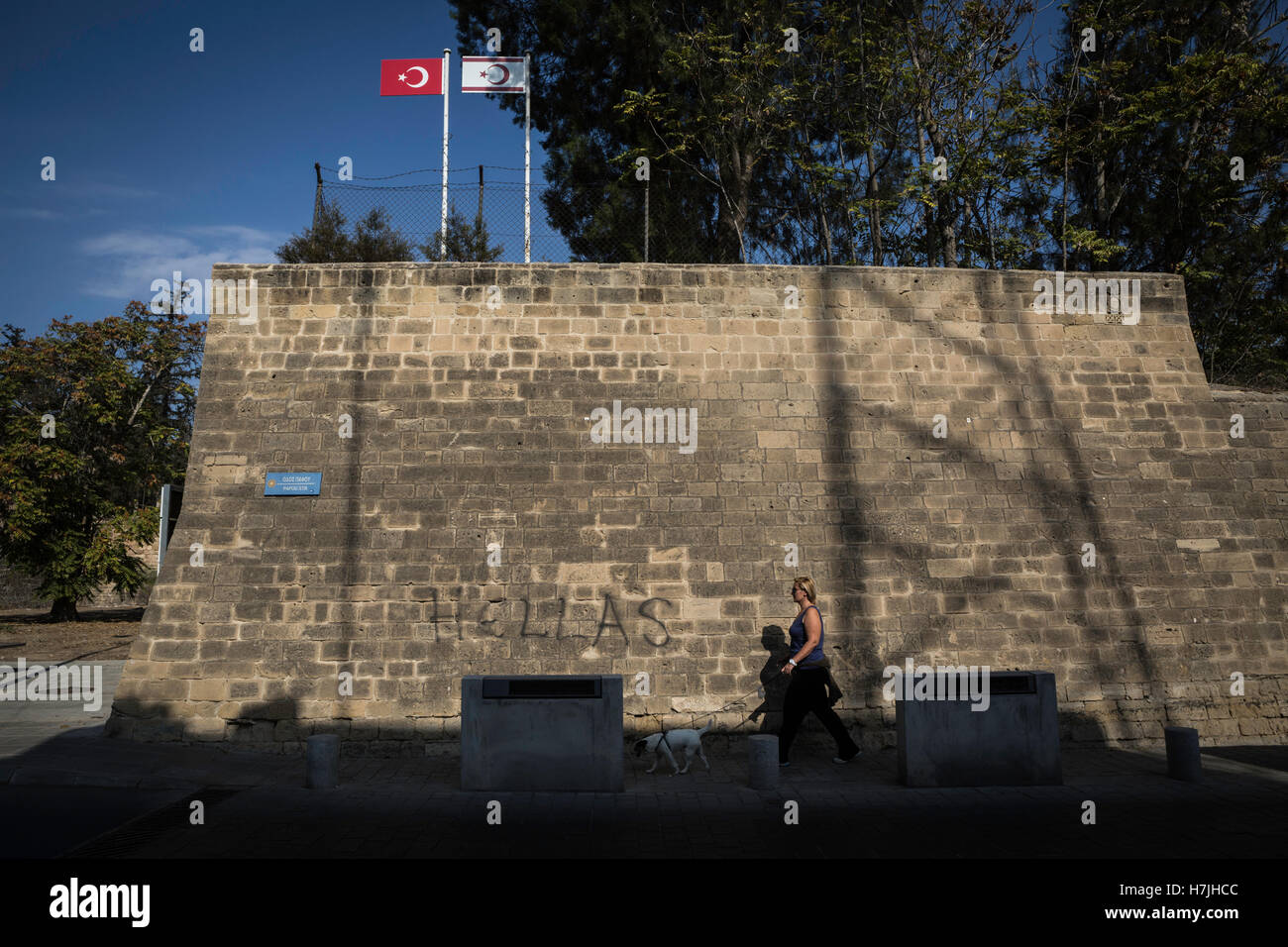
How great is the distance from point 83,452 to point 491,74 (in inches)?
658

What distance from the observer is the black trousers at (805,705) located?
771 cm

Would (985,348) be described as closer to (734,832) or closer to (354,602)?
(734,832)

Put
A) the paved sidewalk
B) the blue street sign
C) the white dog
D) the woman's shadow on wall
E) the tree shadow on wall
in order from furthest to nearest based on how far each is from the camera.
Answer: the blue street sign, the tree shadow on wall, the woman's shadow on wall, the white dog, the paved sidewalk

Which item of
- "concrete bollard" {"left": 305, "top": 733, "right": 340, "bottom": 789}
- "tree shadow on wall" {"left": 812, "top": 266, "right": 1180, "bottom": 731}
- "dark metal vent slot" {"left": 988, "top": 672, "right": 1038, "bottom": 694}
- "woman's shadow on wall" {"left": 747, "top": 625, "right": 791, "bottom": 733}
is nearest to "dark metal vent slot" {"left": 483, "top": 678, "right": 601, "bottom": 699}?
"concrete bollard" {"left": 305, "top": 733, "right": 340, "bottom": 789}

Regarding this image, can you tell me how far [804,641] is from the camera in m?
7.93

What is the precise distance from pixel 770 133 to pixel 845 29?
2850 millimetres

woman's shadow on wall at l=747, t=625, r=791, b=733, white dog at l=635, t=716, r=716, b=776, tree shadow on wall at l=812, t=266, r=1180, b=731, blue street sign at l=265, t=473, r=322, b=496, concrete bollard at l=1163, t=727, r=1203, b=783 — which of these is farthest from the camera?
blue street sign at l=265, t=473, r=322, b=496

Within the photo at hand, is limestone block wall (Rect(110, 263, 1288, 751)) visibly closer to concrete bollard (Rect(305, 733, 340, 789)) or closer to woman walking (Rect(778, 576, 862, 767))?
woman walking (Rect(778, 576, 862, 767))

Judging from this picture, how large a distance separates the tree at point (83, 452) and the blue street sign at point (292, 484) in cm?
1507

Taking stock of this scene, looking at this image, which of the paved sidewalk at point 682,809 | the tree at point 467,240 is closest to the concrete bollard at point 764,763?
the paved sidewalk at point 682,809

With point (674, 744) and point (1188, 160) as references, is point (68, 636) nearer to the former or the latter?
point (674, 744)

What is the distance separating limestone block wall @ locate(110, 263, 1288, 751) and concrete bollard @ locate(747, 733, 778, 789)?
152 cm

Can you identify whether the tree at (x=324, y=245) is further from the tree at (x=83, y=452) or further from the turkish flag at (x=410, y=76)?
the tree at (x=83, y=452)

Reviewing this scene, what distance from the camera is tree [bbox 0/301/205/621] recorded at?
20625 mm
